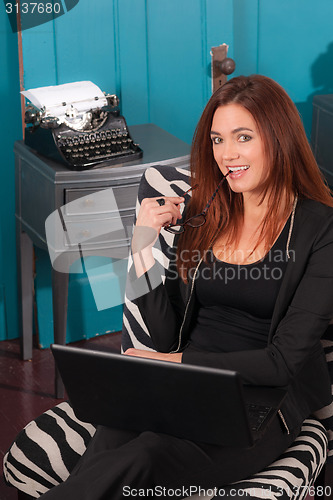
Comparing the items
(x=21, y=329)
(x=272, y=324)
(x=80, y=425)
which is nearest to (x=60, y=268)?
(x=21, y=329)

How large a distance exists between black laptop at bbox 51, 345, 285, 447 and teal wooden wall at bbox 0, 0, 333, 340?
5.43 feet

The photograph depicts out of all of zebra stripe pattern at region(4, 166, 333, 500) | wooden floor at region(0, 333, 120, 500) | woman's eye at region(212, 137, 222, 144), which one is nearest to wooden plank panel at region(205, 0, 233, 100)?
wooden floor at region(0, 333, 120, 500)

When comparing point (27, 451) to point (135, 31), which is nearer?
point (27, 451)

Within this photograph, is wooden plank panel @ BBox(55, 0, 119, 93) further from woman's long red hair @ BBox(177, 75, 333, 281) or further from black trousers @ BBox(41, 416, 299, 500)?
black trousers @ BBox(41, 416, 299, 500)

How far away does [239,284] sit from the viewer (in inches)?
77.8

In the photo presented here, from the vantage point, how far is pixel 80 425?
2.02m

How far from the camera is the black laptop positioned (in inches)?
62.2

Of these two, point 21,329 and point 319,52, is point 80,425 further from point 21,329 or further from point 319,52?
point 319,52

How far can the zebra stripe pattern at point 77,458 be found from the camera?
69.9 inches

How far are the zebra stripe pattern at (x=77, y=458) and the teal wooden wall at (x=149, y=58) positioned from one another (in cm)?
143

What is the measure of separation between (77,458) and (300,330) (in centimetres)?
61

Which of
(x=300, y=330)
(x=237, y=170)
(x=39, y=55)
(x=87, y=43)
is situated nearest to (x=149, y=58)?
(x=87, y=43)

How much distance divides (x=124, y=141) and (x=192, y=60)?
0.63 m

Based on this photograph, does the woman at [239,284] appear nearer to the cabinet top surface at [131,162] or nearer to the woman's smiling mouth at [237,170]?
the woman's smiling mouth at [237,170]
